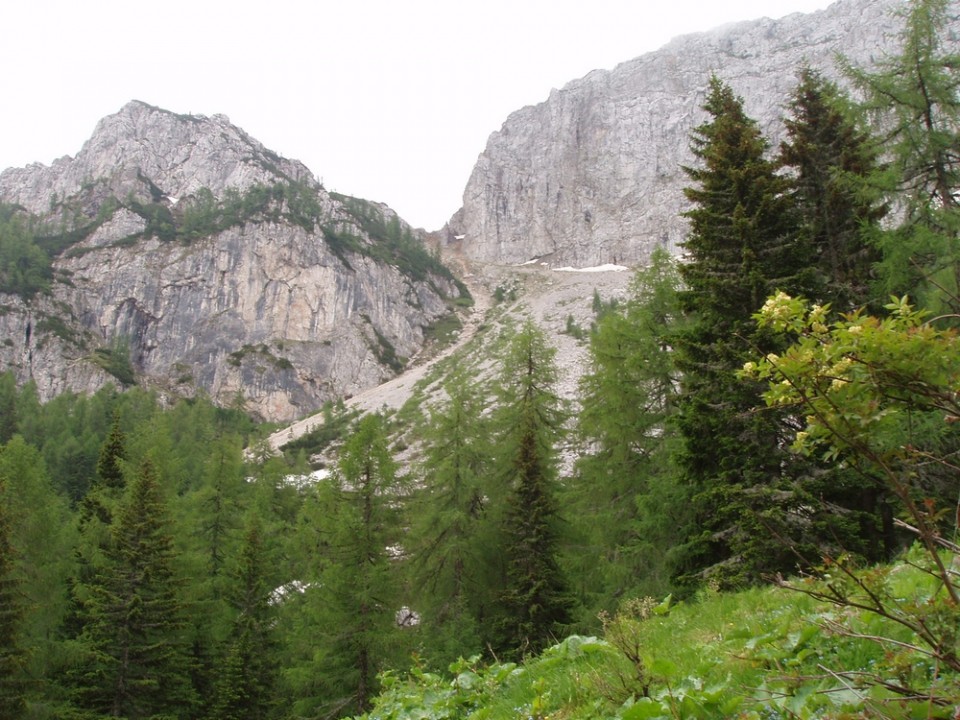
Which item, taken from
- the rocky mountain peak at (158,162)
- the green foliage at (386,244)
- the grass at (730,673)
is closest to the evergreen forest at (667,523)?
the grass at (730,673)

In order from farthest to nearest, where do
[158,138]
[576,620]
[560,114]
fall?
[560,114] < [158,138] < [576,620]

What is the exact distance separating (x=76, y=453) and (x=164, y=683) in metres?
33.2

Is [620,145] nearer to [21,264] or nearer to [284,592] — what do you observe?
[21,264]

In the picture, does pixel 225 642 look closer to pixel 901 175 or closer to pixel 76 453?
pixel 901 175

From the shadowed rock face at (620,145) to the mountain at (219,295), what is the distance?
1104 inches

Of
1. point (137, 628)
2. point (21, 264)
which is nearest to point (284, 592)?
point (137, 628)

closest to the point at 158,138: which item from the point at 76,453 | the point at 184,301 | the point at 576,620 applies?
the point at 184,301

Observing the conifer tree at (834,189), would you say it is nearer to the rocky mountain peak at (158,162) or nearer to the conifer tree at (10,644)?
the conifer tree at (10,644)

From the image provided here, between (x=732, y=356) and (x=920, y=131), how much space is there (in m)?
6.21

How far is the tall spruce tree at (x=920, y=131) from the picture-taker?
35.9 feet

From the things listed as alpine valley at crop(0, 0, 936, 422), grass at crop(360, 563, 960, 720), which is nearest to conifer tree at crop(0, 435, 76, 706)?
grass at crop(360, 563, 960, 720)

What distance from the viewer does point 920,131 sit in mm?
11523

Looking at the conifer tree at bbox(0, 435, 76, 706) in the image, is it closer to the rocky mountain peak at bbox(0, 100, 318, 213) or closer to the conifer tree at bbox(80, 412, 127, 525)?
the conifer tree at bbox(80, 412, 127, 525)

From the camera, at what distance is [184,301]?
100062mm
